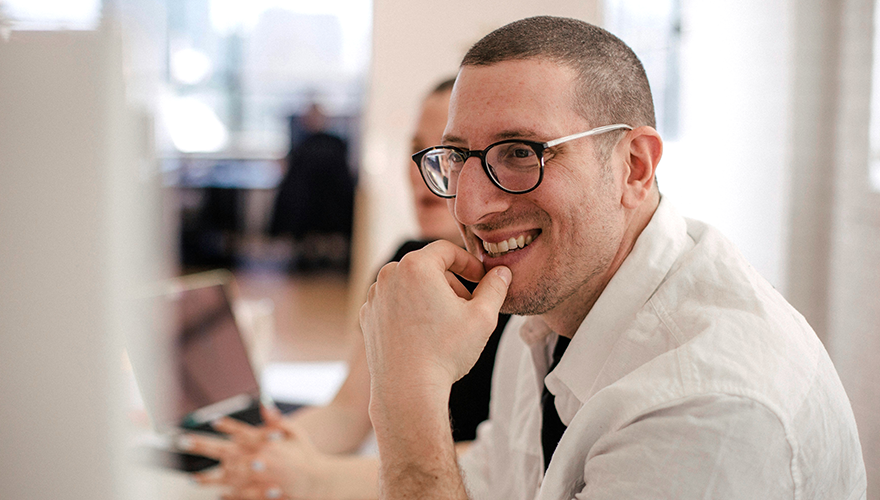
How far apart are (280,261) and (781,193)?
230 inches

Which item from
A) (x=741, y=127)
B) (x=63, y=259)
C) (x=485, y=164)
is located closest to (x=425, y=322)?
(x=485, y=164)

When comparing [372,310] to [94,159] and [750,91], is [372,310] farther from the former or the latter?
[750,91]

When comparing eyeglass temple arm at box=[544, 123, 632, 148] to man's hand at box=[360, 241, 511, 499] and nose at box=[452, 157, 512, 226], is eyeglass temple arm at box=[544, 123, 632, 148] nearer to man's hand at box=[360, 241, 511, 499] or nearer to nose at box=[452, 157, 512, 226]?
nose at box=[452, 157, 512, 226]

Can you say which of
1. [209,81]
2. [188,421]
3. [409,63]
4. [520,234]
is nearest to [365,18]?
[209,81]

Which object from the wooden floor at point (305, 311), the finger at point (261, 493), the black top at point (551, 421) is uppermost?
the black top at point (551, 421)

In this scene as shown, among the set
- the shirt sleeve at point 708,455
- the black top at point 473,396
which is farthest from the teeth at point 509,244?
the black top at point 473,396

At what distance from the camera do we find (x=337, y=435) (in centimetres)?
170

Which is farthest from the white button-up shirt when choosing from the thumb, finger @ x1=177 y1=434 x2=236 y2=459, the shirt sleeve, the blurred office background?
finger @ x1=177 y1=434 x2=236 y2=459

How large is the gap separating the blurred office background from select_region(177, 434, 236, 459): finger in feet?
1.76

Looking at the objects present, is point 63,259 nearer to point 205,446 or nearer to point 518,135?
point 518,135

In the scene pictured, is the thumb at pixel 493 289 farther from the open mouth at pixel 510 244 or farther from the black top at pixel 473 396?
the black top at pixel 473 396

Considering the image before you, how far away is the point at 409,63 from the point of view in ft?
9.93

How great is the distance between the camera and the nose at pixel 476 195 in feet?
3.20

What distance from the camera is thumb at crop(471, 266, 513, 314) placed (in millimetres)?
932
